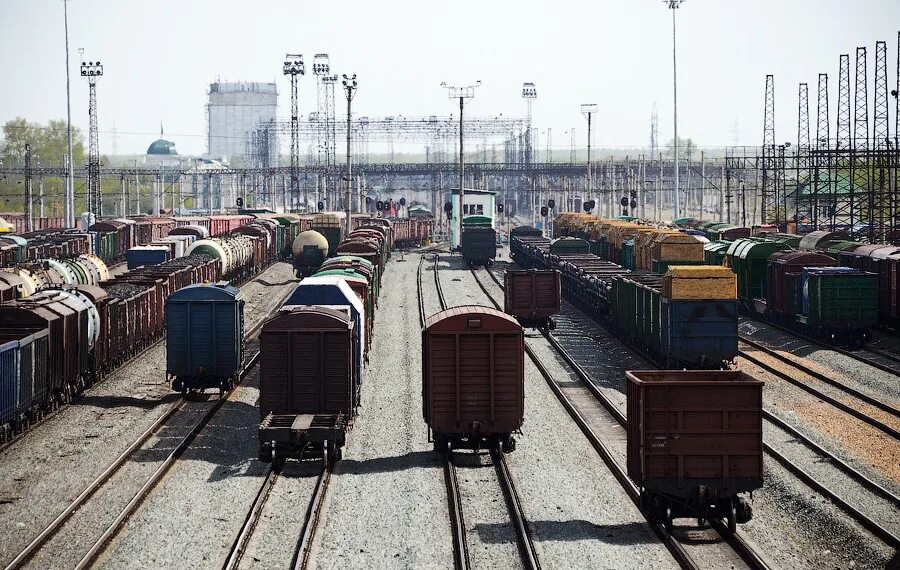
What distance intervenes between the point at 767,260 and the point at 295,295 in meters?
24.3

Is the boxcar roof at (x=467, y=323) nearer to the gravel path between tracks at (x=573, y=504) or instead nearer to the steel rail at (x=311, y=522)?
the gravel path between tracks at (x=573, y=504)

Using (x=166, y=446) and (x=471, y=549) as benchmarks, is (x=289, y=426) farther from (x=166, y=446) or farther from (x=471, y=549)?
(x=471, y=549)

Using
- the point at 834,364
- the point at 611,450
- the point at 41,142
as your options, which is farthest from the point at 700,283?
the point at 41,142

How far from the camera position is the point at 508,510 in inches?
750

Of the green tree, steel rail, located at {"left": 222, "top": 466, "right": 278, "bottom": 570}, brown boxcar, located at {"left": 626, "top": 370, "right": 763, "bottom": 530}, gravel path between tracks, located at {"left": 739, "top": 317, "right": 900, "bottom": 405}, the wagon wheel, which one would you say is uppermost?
the green tree

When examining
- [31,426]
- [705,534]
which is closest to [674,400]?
[705,534]

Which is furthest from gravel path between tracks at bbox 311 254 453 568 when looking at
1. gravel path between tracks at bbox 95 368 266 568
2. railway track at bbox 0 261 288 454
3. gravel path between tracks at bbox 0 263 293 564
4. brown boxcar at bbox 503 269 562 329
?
brown boxcar at bbox 503 269 562 329

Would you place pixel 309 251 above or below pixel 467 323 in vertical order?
above

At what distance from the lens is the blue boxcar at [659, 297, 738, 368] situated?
31.3m

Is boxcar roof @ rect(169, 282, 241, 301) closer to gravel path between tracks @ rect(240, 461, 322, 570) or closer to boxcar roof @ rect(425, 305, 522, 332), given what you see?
gravel path between tracks @ rect(240, 461, 322, 570)

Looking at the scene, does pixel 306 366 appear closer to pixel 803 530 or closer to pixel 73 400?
pixel 73 400

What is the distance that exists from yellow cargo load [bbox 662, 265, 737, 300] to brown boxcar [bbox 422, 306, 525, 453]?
10.3m

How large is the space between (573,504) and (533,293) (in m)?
23.0

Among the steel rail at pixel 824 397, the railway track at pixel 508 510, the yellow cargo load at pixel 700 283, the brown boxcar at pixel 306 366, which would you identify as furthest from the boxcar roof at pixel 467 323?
the yellow cargo load at pixel 700 283
